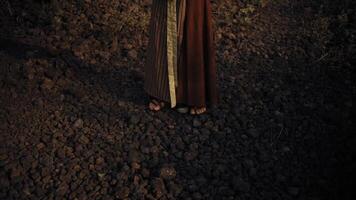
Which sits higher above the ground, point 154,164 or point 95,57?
point 95,57

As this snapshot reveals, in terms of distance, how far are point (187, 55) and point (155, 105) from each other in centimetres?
57

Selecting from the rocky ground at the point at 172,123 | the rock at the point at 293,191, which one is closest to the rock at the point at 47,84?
the rocky ground at the point at 172,123

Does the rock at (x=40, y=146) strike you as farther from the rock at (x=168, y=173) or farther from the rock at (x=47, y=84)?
the rock at (x=168, y=173)

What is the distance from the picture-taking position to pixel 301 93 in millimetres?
4199

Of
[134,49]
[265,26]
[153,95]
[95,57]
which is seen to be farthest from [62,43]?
[265,26]

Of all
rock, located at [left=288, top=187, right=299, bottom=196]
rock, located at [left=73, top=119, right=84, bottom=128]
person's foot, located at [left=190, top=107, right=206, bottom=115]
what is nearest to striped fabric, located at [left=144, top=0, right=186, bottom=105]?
person's foot, located at [left=190, top=107, right=206, bottom=115]

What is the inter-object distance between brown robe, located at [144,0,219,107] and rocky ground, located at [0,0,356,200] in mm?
228

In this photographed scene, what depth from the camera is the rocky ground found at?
10.5ft

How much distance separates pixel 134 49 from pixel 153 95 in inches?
42.0

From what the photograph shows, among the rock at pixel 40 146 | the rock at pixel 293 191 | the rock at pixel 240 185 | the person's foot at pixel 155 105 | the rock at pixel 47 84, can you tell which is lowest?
the rock at pixel 293 191

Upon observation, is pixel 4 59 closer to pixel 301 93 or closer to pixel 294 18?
pixel 301 93

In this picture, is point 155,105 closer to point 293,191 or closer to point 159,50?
point 159,50

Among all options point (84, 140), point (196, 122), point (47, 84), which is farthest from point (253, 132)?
point (47, 84)

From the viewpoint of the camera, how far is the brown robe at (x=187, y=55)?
3447 millimetres
